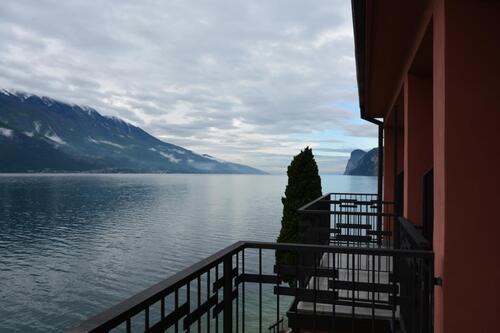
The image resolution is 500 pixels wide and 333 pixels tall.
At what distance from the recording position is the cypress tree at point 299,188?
677 inches

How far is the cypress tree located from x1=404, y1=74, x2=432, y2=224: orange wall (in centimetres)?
1131

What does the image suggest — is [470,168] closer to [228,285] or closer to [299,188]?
[228,285]

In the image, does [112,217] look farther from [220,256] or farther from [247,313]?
[220,256]

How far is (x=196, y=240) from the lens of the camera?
152 feet

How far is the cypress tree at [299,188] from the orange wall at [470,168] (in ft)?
47.1

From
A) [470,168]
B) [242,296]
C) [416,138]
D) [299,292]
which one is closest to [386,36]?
[416,138]

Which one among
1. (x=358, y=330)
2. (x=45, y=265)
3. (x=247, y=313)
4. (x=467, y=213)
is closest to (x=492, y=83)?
(x=467, y=213)

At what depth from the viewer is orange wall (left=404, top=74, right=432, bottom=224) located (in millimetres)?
5395

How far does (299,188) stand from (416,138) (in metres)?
11.7

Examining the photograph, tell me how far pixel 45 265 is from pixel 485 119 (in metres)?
42.3

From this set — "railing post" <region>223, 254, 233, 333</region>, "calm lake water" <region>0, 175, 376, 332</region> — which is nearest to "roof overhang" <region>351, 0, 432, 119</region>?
"railing post" <region>223, 254, 233, 333</region>

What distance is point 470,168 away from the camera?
2.72 m

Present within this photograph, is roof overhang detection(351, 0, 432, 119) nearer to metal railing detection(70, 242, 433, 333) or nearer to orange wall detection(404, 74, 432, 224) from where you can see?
orange wall detection(404, 74, 432, 224)

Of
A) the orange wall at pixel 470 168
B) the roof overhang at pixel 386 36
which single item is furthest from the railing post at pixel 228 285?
the roof overhang at pixel 386 36
